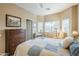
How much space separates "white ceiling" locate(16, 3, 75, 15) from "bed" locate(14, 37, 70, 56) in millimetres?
455

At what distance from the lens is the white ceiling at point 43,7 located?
1.55 m

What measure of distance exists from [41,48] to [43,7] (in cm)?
66

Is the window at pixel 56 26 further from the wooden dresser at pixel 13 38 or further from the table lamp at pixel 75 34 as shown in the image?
the wooden dresser at pixel 13 38

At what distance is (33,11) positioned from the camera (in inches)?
68.5

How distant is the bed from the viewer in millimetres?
1563

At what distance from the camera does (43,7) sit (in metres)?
1.64

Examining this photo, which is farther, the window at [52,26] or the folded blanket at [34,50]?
the window at [52,26]

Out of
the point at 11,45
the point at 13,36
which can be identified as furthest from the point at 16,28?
the point at 11,45

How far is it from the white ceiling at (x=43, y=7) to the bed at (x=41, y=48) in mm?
455

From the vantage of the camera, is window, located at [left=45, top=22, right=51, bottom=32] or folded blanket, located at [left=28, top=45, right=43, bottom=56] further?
window, located at [left=45, top=22, right=51, bottom=32]

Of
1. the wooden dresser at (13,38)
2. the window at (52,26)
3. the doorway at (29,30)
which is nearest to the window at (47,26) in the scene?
the window at (52,26)

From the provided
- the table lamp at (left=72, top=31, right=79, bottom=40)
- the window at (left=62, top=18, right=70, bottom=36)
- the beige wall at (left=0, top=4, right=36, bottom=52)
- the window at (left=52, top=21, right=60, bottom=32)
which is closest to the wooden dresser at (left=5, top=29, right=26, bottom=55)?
the beige wall at (left=0, top=4, right=36, bottom=52)

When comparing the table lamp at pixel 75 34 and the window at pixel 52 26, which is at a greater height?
the window at pixel 52 26

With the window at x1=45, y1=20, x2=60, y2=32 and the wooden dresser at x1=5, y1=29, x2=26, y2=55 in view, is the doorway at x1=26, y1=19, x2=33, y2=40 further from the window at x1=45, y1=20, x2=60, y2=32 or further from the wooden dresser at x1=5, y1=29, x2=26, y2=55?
the window at x1=45, y1=20, x2=60, y2=32
